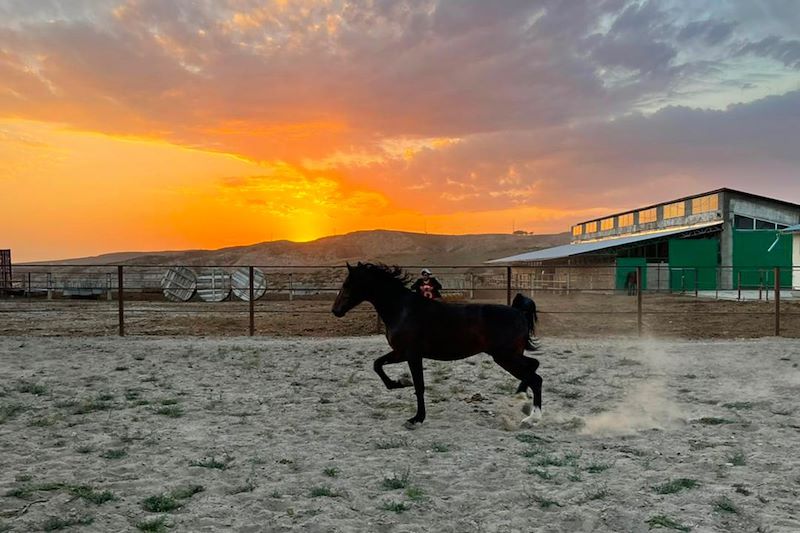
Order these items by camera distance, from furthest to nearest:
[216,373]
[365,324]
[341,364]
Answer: [365,324] → [341,364] → [216,373]

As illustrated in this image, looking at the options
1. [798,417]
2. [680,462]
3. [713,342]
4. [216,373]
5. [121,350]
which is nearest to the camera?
[680,462]

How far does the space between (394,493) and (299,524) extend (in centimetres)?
72

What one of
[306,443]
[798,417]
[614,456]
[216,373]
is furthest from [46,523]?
[798,417]

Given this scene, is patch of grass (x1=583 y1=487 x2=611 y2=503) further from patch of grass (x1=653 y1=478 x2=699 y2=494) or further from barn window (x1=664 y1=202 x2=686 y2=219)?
barn window (x1=664 y1=202 x2=686 y2=219)

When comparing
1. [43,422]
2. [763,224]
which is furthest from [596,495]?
[763,224]

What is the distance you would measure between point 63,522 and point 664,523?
11.4 ft

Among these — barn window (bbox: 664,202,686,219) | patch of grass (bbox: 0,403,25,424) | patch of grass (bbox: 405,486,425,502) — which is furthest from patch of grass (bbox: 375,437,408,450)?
barn window (bbox: 664,202,686,219)

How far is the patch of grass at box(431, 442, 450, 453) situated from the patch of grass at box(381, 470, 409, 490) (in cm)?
74

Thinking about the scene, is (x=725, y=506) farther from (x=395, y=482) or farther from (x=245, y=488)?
(x=245, y=488)

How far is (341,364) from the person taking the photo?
342 inches

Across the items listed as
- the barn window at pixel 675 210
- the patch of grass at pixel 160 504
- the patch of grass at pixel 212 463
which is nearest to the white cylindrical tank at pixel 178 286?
the patch of grass at pixel 212 463

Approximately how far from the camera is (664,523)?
10.6 feet

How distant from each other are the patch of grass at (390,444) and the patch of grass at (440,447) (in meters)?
0.24

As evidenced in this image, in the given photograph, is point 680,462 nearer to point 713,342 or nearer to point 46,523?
point 46,523
